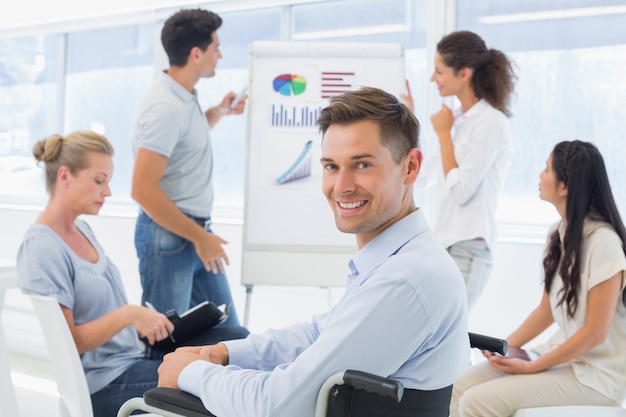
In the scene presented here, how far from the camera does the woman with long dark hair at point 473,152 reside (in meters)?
2.84

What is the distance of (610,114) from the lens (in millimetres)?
3510

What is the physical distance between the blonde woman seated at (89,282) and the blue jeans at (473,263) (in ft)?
3.12

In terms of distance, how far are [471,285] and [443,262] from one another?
158 cm

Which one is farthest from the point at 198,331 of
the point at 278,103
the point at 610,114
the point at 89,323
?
the point at 610,114

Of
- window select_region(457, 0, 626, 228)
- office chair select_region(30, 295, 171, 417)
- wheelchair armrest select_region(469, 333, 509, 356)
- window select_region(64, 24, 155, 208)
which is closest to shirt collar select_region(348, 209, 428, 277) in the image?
wheelchair armrest select_region(469, 333, 509, 356)

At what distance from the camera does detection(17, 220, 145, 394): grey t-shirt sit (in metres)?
2.04

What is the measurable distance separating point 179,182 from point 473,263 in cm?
117

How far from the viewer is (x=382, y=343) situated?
1242mm

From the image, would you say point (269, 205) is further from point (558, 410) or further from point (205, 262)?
point (558, 410)

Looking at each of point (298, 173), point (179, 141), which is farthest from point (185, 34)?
point (298, 173)

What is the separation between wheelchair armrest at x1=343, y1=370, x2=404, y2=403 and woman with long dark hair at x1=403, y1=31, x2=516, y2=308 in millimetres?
1748

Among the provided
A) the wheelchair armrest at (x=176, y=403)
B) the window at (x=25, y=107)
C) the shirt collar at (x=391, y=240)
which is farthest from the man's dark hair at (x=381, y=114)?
the window at (x=25, y=107)

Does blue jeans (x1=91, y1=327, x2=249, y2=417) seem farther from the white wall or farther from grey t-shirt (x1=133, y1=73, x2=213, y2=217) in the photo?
the white wall

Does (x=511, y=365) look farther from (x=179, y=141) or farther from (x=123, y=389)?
(x=179, y=141)
